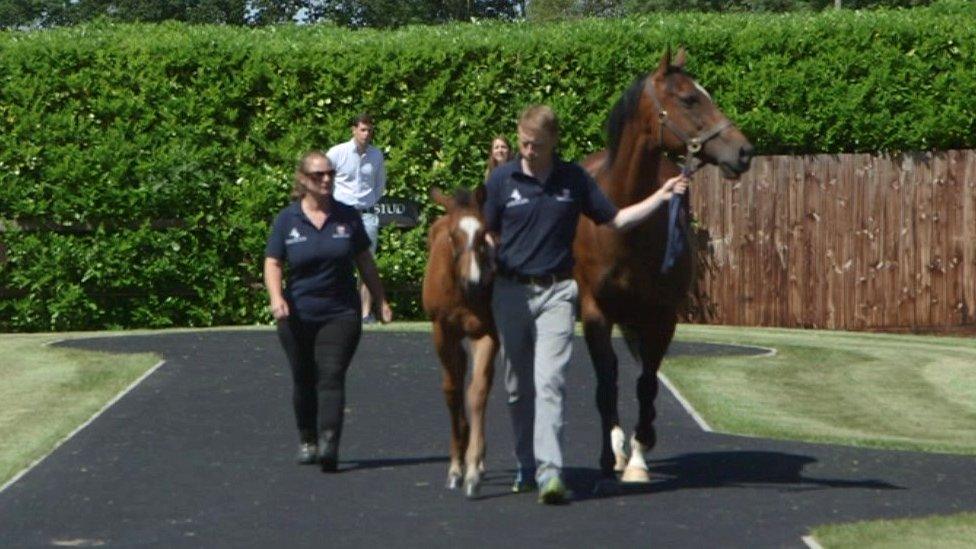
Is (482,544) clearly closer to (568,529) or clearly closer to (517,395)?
(568,529)

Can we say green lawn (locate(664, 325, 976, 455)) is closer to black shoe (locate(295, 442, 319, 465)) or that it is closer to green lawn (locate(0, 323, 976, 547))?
green lawn (locate(0, 323, 976, 547))

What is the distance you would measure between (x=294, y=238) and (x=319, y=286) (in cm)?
33

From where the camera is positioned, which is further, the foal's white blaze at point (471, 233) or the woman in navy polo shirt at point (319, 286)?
the woman in navy polo shirt at point (319, 286)

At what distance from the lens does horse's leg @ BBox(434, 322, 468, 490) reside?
1170cm

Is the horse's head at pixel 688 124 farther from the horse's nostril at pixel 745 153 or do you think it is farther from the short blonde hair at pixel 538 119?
the short blonde hair at pixel 538 119

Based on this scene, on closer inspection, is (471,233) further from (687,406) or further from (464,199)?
(687,406)

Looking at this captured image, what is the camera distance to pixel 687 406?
15.6 meters

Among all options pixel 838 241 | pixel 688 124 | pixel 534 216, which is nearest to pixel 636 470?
pixel 534 216

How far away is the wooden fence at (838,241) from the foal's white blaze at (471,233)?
12932 millimetres

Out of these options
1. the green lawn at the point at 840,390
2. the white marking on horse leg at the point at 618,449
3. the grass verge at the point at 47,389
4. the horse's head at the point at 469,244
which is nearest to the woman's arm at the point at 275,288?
the horse's head at the point at 469,244

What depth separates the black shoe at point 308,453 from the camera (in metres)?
12.8

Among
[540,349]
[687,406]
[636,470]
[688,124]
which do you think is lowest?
[687,406]

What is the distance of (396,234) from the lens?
2350 centimetres

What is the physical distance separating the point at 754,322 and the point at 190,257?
6455mm
